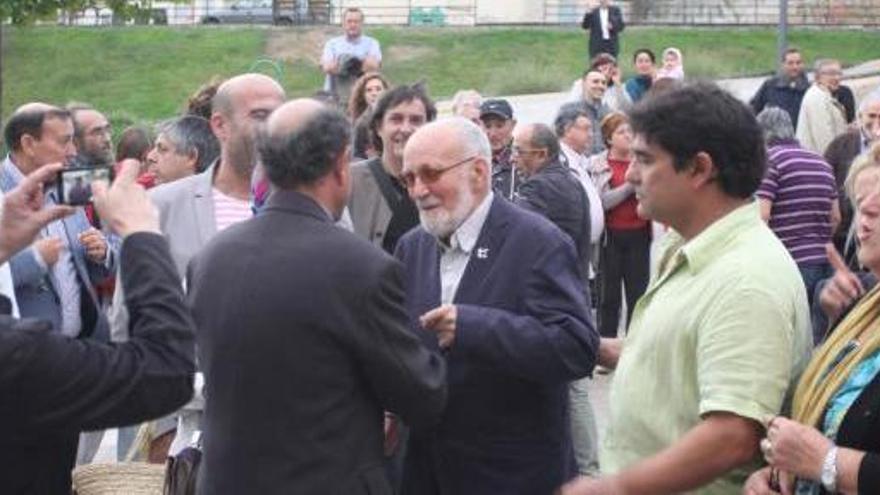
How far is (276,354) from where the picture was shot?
15.3ft

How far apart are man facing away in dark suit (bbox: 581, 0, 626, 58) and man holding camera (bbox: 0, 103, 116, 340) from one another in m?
21.1

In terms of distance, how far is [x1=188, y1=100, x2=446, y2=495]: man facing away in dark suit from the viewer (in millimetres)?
4641

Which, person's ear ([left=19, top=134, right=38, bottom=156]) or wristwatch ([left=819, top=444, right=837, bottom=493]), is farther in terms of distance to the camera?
person's ear ([left=19, top=134, right=38, bottom=156])

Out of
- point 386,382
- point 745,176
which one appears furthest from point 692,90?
point 386,382

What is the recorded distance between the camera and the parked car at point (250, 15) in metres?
46.1

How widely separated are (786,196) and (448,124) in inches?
197

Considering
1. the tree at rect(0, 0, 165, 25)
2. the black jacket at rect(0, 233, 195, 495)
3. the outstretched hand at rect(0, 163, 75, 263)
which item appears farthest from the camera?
the tree at rect(0, 0, 165, 25)

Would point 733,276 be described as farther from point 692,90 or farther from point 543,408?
point 543,408

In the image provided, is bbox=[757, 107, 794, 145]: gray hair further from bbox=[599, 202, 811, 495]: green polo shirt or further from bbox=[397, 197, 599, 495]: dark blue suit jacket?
bbox=[599, 202, 811, 495]: green polo shirt

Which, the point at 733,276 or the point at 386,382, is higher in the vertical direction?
the point at 733,276

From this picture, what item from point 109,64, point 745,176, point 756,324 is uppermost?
point 745,176

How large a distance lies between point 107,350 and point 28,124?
412 centimetres

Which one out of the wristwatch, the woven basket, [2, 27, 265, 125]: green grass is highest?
the wristwatch

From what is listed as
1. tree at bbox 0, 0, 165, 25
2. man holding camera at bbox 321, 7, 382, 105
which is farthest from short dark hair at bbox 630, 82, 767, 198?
tree at bbox 0, 0, 165, 25
